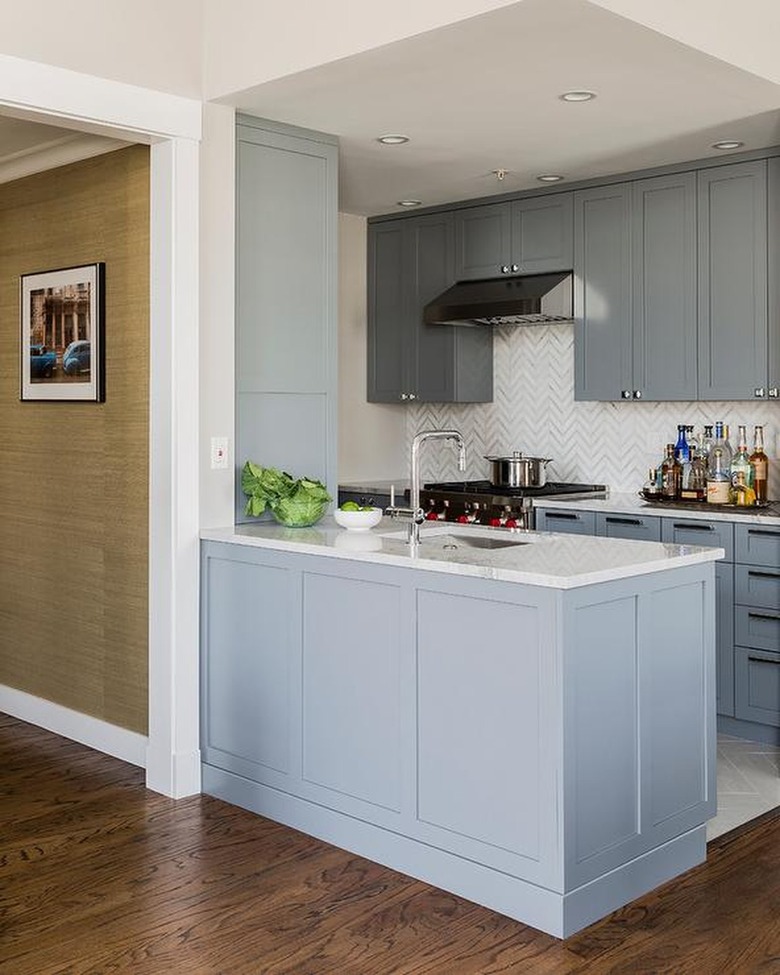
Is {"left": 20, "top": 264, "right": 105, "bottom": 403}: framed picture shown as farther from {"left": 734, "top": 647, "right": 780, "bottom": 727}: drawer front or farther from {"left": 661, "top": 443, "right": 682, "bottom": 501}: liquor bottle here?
{"left": 734, "top": 647, "right": 780, "bottom": 727}: drawer front

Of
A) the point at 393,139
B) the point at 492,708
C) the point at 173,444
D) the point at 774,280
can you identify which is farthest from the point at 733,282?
the point at 492,708

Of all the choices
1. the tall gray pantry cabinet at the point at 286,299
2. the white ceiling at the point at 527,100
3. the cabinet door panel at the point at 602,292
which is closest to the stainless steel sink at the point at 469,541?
the tall gray pantry cabinet at the point at 286,299

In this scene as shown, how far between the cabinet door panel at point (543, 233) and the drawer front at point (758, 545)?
1.69 metres

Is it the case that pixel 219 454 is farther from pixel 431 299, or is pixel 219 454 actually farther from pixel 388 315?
pixel 388 315

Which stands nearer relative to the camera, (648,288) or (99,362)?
(99,362)

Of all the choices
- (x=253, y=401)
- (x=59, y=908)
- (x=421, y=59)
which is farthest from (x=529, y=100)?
(x=59, y=908)

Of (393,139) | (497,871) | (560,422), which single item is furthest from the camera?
(560,422)

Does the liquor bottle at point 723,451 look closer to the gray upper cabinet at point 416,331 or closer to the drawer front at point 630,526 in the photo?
the drawer front at point 630,526

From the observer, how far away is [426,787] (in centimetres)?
336

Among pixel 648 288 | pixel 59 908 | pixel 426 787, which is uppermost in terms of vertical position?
pixel 648 288

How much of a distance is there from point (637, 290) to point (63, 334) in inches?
104

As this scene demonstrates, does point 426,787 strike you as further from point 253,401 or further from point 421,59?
point 421,59

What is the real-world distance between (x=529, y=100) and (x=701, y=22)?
718 millimetres

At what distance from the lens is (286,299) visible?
4551mm
